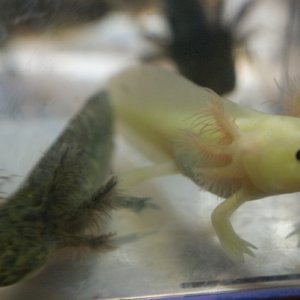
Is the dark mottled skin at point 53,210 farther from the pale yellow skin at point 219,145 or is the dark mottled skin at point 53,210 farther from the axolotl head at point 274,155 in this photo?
the axolotl head at point 274,155

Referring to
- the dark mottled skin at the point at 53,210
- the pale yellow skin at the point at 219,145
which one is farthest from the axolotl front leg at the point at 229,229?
the dark mottled skin at the point at 53,210

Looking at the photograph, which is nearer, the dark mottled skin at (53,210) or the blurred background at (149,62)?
the dark mottled skin at (53,210)

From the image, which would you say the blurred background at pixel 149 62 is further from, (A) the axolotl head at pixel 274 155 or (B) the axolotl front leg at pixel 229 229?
(A) the axolotl head at pixel 274 155

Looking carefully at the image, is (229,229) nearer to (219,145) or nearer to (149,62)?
(219,145)

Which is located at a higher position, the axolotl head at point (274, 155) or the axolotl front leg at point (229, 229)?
the axolotl head at point (274, 155)

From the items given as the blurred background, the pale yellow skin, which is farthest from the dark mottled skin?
the pale yellow skin

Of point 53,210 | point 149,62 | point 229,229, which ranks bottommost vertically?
point 229,229

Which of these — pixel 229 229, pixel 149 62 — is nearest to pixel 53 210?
pixel 229 229

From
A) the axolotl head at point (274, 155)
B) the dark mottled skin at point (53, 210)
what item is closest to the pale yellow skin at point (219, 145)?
the axolotl head at point (274, 155)
